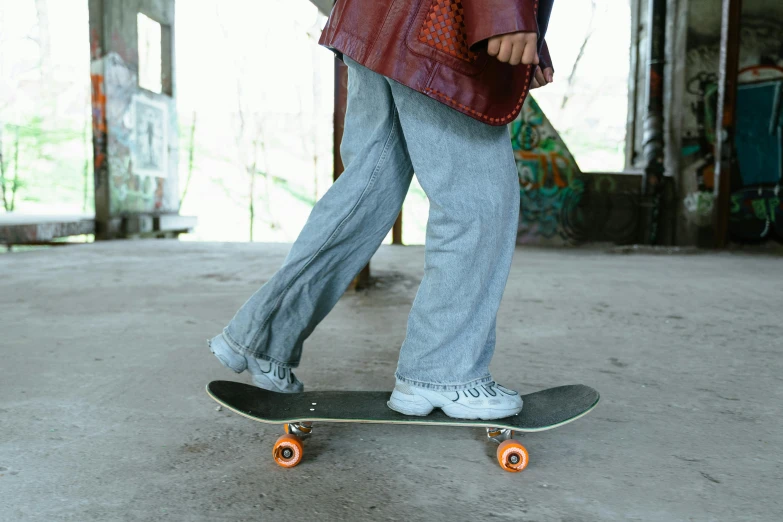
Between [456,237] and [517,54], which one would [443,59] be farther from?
[456,237]

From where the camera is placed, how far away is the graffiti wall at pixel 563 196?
842 centimetres

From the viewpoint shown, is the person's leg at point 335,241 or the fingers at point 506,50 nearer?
the fingers at point 506,50

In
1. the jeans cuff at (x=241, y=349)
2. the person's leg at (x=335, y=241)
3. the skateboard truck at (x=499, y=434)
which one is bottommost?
the skateboard truck at (x=499, y=434)

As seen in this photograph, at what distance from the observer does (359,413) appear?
1445 millimetres

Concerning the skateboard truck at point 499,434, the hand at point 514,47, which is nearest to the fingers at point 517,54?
the hand at point 514,47

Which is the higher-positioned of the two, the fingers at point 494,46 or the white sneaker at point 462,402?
the fingers at point 494,46

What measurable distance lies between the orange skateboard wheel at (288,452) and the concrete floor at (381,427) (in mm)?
25

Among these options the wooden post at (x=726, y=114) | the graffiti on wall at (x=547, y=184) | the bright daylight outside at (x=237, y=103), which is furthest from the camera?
the bright daylight outside at (x=237, y=103)

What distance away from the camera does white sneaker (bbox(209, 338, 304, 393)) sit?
1562mm

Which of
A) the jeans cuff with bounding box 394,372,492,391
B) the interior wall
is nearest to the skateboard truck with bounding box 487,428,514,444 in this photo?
the jeans cuff with bounding box 394,372,492,391

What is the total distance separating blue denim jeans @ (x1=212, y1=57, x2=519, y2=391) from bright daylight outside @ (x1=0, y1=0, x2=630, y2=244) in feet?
57.8

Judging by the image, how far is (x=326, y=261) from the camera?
5.16 feet

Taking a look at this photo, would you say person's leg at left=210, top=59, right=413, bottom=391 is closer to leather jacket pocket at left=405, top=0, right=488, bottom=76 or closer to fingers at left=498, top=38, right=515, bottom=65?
leather jacket pocket at left=405, top=0, right=488, bottom=76

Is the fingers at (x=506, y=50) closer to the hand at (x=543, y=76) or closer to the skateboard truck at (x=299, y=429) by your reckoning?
the hand at (x=543, y=76)
